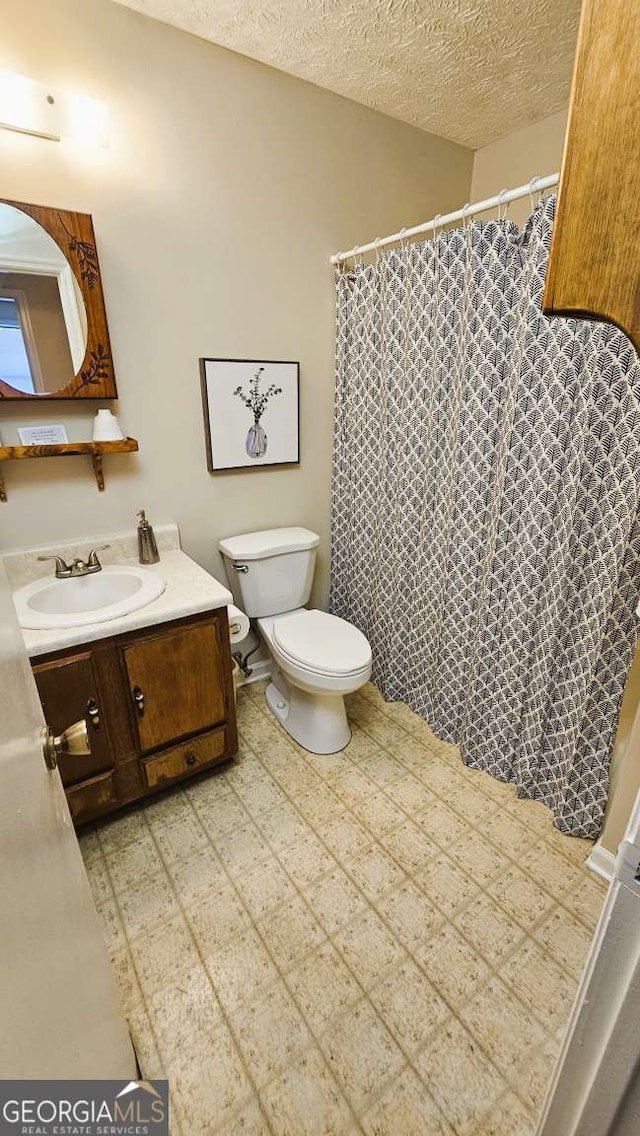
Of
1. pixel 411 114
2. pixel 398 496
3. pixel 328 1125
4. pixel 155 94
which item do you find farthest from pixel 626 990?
pixel 411 114

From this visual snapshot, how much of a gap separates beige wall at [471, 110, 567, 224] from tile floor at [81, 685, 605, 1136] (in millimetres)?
2522

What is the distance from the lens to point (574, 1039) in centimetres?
53

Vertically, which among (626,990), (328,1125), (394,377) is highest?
(394,377)

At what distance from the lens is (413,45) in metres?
1.55

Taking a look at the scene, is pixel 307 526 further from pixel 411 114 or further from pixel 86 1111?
pixel 86 1111

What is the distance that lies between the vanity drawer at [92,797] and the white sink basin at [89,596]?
1.77 ft

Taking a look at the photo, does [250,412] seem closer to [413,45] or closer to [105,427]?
[105,427]

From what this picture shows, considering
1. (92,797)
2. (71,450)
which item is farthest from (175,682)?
(71,450)

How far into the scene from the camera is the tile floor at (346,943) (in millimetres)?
1023

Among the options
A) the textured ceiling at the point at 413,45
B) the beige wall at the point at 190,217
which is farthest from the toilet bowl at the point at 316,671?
the textured ceiling at the point at 413,45

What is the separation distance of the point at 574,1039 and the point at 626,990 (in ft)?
0.42

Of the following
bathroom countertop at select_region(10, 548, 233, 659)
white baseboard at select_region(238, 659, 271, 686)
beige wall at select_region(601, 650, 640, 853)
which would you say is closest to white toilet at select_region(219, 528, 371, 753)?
white baseboard at select_region(238, 659, 271, 686)

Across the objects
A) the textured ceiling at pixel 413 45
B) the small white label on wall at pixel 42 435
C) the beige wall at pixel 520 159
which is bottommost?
the small white label on wall at pixel 42 435

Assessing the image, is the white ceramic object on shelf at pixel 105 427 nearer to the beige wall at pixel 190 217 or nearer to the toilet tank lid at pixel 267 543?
the beige wall at pixel 190 217
